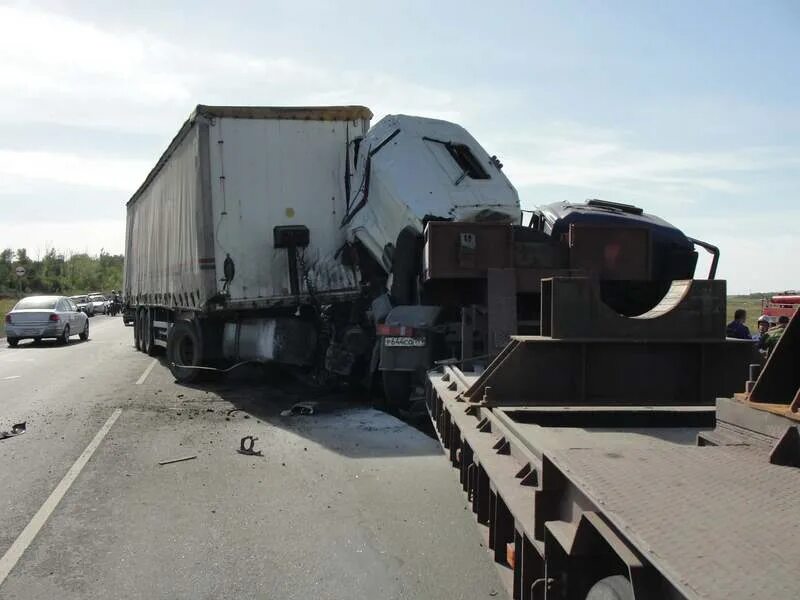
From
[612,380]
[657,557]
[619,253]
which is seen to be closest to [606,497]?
[657,557]

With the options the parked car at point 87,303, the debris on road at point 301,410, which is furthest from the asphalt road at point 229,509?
the parked car at point 87,303

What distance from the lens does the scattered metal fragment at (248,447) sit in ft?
25.6

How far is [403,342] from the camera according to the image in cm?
880

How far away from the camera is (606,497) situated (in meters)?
2.04

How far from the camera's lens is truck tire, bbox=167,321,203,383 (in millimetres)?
13297

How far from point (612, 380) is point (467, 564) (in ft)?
4.84

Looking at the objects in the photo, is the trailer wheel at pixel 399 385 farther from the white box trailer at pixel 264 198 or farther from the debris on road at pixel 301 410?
the white box trailer at pixel 264 198

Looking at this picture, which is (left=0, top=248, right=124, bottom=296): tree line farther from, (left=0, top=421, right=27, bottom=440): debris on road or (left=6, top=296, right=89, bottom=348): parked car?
(left=0, top=421, right=27, bottom=440): debris on road

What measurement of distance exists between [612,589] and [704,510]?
341 millimetres

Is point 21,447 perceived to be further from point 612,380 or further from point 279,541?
point 612,380

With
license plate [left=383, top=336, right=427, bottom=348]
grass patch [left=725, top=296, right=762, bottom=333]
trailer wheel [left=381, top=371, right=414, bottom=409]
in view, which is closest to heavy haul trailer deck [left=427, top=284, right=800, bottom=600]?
grass patch [left=725, top=296, right=762, bottom=333]

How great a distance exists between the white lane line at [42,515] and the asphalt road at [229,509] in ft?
0.06

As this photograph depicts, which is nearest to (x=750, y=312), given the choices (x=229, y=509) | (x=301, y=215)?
(x=301, y=215)

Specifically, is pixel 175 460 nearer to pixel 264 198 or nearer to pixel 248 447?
pixel 248 447
